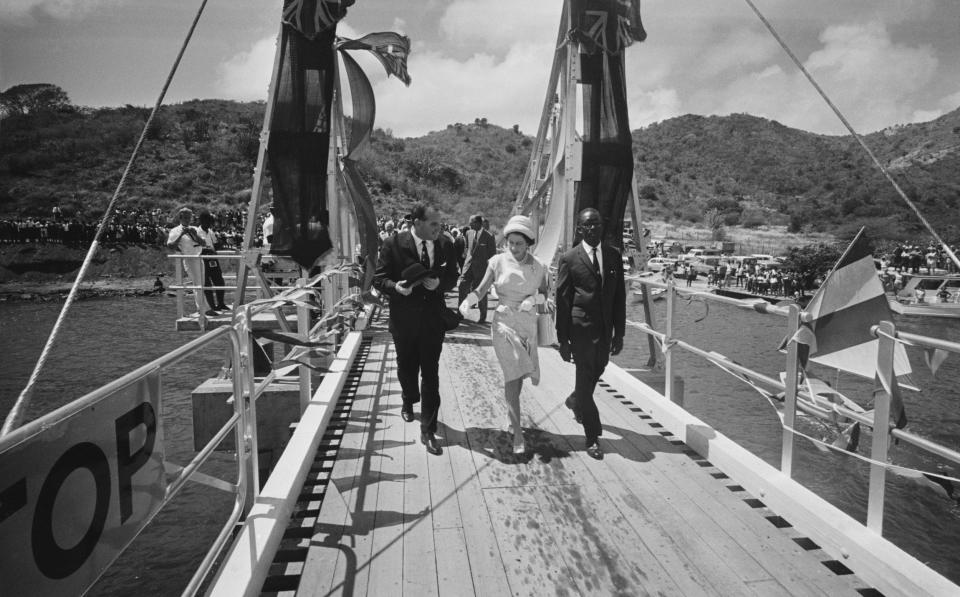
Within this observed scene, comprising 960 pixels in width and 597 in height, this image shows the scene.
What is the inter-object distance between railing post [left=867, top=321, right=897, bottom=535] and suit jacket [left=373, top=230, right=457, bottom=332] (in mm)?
2952

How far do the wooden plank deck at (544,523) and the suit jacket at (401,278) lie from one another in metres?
1.08

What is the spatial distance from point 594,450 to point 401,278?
2049 mm

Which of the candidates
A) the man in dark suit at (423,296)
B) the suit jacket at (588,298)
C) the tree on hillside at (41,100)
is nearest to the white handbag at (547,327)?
the suit jacket at (588,298)

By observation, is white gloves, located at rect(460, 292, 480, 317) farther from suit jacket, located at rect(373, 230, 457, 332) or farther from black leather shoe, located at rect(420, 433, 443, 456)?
black leather shoe, located at rect(420, 433, 443, 456)

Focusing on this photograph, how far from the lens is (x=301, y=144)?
23.4ft

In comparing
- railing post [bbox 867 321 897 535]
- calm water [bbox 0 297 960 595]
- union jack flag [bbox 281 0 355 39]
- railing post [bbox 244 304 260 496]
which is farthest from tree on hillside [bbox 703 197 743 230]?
railing post [bbox 244 304 260 496]

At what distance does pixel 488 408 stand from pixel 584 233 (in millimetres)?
2291

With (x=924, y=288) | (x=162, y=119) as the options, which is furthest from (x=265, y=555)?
(x=162, y=119)

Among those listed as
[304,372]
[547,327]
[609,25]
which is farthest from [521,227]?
[609,25]

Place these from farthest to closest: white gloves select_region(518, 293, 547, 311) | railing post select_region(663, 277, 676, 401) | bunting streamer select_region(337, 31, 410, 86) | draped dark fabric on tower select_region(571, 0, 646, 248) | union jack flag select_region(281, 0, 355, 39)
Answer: bunting streamer select_region(337, 31, 410, 86)
draped dark fabric on tower select_region(571, 0, 646, 248)
union jack flag select_region(281, 0, 355, 39)
railing post select_region(663, 277, 676, 401)
white gloves select_region(518, 293, 547, 311)

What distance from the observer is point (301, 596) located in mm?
2801

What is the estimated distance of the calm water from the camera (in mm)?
8672

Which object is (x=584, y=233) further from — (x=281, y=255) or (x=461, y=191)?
(x=461, y=191)

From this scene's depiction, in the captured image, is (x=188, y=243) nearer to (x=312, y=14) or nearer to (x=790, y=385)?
(x=312, y=14)
